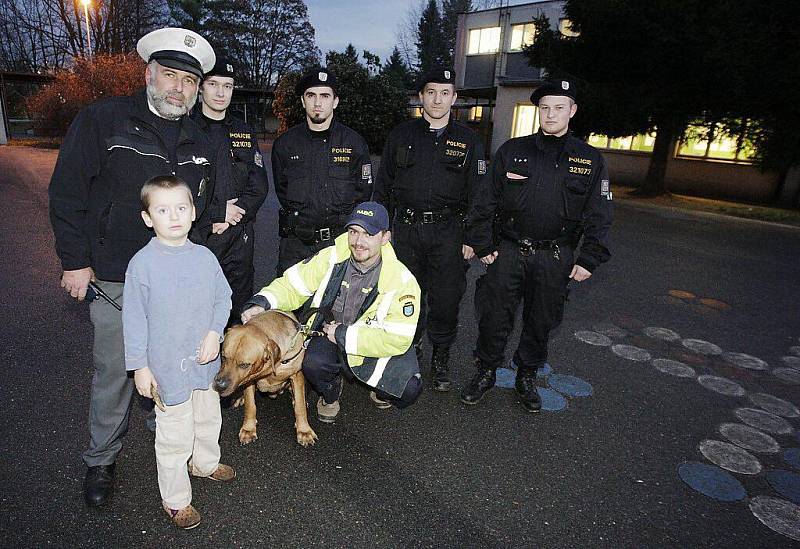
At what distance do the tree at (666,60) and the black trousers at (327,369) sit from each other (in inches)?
557

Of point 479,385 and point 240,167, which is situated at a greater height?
point 240,167

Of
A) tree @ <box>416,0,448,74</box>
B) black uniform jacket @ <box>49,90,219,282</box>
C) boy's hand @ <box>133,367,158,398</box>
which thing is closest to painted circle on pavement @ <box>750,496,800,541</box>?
boy's hand @ <box>133,367,158,398</box>

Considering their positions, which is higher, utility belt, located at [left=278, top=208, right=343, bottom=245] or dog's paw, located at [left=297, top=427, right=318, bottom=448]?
utility belt, located at [left=278, top=208, right=343, bottom=245]

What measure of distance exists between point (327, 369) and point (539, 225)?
191 centimetres

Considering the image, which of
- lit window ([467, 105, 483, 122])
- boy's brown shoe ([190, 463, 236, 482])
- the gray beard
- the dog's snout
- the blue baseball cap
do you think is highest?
lit window ([467, 105, 483, 122])

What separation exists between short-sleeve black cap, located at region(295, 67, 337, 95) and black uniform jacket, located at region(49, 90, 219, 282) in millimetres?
1656

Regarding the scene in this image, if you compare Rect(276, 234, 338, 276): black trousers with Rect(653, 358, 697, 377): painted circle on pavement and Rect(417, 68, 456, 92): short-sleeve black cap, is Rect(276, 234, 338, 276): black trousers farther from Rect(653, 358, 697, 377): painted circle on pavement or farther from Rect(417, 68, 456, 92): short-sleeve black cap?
Rect(653, 358, 697, 377): painted circle on pavement

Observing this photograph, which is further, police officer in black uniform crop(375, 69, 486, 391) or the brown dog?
police officer in black uniform crop(375, 69, 486, 391)

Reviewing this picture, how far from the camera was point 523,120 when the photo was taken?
24.8 metres

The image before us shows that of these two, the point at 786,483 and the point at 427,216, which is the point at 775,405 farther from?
the point at 427,216

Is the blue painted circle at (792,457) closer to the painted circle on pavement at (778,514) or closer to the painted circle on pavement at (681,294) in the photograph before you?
the painted circle on pavement at (778,514)

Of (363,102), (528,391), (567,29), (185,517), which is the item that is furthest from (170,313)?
(363,102)

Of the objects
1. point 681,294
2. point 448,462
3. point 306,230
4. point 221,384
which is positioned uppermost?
point 306,230

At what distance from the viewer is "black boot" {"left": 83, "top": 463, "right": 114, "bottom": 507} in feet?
8.89
